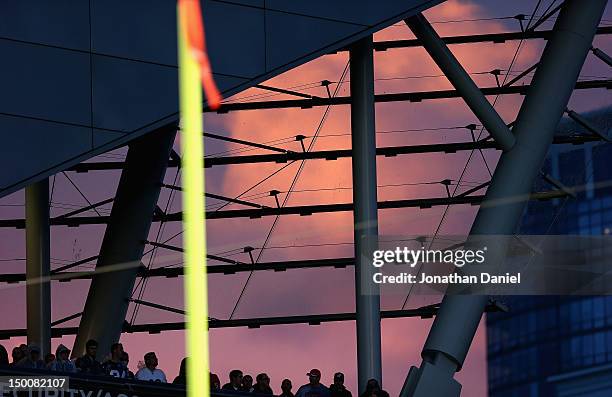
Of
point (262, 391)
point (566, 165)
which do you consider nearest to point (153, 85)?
point (262, 391)

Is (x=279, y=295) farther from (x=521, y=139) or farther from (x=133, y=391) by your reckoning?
(x=133, y=391)

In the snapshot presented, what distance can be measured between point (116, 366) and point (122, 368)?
10 cm

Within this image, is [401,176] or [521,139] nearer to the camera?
[521,139]

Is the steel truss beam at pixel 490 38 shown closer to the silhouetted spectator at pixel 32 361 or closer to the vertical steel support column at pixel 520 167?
the vertical steel support column at pixel 520 167

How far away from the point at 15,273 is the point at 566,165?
1049 inches

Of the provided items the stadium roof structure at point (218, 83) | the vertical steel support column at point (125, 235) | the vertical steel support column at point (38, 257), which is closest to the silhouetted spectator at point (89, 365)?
the stadium roof structure at point (218, 83)

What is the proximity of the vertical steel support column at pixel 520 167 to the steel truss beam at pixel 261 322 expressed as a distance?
61.0ft

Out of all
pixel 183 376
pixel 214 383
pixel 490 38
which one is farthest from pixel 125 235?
pixel 490 38

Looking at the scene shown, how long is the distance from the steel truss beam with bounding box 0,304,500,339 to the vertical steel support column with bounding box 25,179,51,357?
1262 centimetres

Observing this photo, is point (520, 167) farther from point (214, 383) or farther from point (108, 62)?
point (108, 62)

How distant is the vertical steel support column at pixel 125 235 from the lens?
118 ft

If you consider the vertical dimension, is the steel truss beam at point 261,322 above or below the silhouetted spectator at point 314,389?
above

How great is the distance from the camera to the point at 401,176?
163ft

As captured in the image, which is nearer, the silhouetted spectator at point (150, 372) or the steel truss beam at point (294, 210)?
the silhouetted spectator at point (150, 372)
